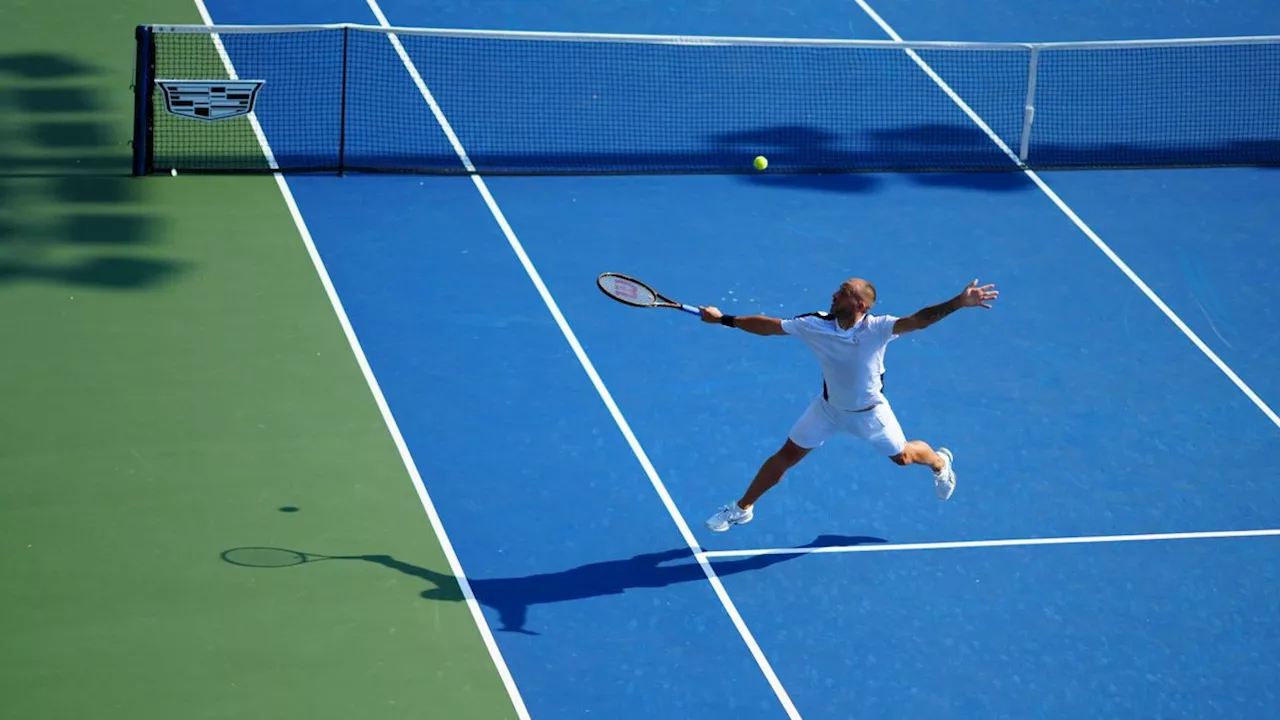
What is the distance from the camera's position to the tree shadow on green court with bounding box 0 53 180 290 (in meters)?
13.3

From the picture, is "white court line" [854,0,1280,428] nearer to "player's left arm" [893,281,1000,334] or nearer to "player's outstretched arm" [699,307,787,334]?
"player's left arm" [893,281,1000,334]

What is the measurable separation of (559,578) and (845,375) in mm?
2167

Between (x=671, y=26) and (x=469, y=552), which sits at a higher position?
(x=671, y=26)

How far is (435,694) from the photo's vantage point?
923 cm

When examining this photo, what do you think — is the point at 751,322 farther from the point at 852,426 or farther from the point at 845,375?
the point at 852,426

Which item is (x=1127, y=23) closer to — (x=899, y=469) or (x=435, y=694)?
(x=899, y=469)

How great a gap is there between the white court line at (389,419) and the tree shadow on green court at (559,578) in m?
0.10

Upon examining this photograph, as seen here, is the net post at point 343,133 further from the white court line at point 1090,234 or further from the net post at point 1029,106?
the net post at point 1029,106

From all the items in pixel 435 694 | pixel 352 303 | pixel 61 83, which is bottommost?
pixel 435 694

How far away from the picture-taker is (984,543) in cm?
1094

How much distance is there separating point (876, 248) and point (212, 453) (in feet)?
20.5

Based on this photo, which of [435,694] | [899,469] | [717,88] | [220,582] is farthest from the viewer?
[717,88]

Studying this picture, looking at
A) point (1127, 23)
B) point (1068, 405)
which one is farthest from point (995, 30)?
point (1068, 405)

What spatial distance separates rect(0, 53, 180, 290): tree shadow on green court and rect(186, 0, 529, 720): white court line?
3.76 ft
